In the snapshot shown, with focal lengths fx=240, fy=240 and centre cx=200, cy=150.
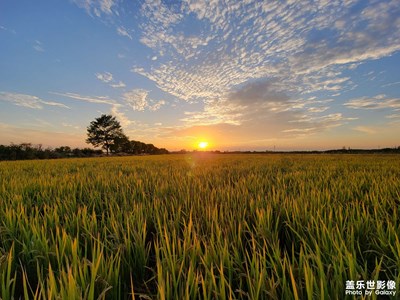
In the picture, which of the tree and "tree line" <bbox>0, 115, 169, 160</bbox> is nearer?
"tree line" <bbox>0, 115, 169, 160</bbox>

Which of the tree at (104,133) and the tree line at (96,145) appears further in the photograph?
the tree at (104,133)

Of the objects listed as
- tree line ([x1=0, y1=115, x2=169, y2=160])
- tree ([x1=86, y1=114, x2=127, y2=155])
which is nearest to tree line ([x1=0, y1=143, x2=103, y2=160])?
tree line ([x1=0, y1=115, x2=169, y2=160])

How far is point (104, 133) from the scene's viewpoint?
193 ft

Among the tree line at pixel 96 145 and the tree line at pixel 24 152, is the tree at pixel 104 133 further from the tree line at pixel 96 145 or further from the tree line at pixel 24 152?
the tree line at pixel 24 152

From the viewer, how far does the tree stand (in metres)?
57.7

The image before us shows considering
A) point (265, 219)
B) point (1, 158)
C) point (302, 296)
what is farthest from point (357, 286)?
point (1, 158)

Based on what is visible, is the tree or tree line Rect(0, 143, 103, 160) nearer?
tree line Rect(0, 143, 103, 160)

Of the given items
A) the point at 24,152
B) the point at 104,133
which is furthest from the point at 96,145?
the point at 24,152

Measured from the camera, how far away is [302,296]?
99 centimetres

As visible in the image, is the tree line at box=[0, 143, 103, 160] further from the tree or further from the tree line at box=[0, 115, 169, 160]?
the tree

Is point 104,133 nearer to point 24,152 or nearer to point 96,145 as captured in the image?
point 96,145

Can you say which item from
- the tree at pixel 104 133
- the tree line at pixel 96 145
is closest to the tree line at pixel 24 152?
the tree line at pixel 96 145

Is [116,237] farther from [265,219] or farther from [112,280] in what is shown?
[265,219]

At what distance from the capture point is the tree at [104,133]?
57.7 m
